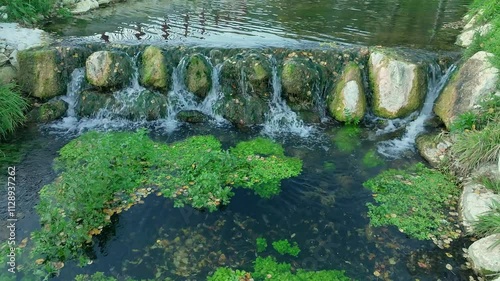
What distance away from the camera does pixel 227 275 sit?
675 centimetres

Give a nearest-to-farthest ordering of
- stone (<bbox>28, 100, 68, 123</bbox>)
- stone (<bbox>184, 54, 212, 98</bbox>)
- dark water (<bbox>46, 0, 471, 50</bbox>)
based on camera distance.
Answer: stone (<bbox>28, 100, 68, 123</bbox>), stone (<bbox>184, 54, 212, 98</bbox>), dark water (<bbox>46, 0, 471, 50</bbox>)

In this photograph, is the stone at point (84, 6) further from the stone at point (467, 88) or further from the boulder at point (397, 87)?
the stone at point (467, 88)

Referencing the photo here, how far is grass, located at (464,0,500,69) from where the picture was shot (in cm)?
1096

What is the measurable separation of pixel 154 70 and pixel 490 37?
35.7ft

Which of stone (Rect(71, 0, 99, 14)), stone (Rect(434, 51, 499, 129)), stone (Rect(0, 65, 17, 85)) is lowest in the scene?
stone (Rect(0, 65, 17, 85))

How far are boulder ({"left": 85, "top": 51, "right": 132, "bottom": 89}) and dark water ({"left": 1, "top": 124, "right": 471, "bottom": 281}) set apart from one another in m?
3.85

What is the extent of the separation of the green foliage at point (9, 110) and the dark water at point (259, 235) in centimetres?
169

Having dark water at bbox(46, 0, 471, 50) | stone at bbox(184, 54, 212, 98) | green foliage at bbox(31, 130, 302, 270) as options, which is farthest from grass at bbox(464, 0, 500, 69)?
stone at bbox(184, 54, 212, 98)

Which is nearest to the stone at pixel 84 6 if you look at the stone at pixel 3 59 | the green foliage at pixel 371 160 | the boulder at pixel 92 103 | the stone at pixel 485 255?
the stone at pixel 3 59

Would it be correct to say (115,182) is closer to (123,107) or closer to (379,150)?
(123,107)

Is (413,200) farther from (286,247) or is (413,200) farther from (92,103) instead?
(92,103)

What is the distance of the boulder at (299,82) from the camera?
12.6 m

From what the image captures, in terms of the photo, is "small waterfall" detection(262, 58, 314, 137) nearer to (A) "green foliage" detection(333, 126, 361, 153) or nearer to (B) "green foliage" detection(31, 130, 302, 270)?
(A) "green foliage" detection(333, 126, 361, 153)

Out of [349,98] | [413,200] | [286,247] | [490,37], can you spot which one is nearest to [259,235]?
[286,247]
